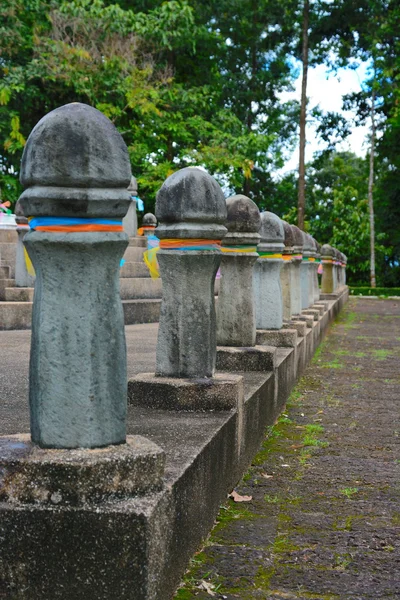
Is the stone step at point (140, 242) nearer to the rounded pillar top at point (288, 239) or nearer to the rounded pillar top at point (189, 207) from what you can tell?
the rounded pillar top at point (288, 239)

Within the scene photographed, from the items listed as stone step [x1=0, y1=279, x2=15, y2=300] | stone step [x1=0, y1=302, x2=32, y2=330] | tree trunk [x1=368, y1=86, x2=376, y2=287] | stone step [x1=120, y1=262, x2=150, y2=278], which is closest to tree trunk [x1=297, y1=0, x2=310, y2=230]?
tree trunk [x1=368, y1=86, x2=376, y2=287]

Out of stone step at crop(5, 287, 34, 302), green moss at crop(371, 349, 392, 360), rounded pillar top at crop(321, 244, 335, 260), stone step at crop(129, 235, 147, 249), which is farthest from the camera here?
rounded pillar top at crop(321, 244, 335, 260)

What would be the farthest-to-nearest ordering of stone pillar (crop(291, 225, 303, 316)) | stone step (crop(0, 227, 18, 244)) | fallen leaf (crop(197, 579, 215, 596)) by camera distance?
stone step (crop(0, 227, 18, 244)), stone pillar (crop(291, 225, 303, 316)), fallen leaf (crop(197, 579, 215, 596))

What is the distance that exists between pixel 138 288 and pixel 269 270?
18.5 ft

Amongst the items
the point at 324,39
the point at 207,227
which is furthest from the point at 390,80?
the point at 207,227

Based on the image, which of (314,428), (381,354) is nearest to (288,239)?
(314,428)

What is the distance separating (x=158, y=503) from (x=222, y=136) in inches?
824

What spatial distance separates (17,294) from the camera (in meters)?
9.34

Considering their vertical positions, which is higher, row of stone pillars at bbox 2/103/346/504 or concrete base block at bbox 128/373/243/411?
row of stone pillars at bbox 2/103/346/504

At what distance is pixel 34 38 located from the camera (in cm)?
1984

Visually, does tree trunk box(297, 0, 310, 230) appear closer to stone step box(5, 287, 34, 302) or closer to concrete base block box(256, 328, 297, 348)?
stone step box(5, 287, 34, 302)

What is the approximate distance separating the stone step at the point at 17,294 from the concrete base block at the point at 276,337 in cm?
388

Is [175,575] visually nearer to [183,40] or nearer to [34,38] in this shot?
[34,38]

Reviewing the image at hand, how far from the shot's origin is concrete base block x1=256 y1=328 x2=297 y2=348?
20.7 feet
